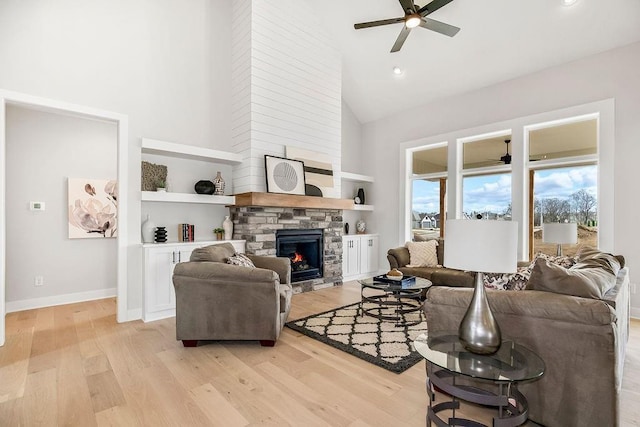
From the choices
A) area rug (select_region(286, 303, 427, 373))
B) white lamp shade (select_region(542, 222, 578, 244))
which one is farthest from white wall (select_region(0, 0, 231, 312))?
white lamp shade (select_region(542, 222, 578, 244))

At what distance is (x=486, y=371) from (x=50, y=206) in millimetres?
5594

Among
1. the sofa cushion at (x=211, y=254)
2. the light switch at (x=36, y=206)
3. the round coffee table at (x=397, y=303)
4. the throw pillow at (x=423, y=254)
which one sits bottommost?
the round coffee table at (x=397, y=303)

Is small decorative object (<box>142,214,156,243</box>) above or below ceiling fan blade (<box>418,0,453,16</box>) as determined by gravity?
below

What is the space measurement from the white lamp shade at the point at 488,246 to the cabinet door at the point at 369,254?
4776 mm

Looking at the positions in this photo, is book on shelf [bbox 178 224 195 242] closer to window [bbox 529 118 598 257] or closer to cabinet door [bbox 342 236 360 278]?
cabinet door [bbox 342 236 360 278]

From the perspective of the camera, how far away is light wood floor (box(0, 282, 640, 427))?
2002mm

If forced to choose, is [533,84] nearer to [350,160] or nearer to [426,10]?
[426,10]

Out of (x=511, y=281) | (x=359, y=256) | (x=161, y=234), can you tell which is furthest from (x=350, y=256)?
(x=511, y=281)

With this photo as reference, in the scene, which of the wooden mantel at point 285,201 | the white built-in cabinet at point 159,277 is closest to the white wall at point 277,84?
the wooden mantel at point 285,201

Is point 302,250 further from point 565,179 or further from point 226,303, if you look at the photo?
point 565,179

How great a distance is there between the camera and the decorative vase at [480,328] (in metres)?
1.72

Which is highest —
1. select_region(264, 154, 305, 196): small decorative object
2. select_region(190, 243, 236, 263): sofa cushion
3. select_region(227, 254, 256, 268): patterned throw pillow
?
select_region(264, 154, 305, 196): small decorative object

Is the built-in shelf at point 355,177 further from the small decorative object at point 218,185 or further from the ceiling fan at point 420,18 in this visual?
the ceiling fan at point 420,18

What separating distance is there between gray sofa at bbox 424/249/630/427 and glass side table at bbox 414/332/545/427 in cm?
12
